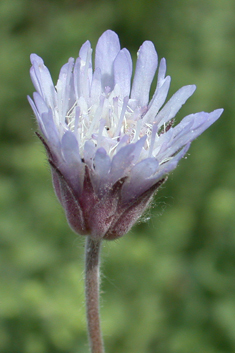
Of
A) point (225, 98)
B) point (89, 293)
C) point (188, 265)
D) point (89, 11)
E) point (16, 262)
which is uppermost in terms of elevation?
point (89, 11)

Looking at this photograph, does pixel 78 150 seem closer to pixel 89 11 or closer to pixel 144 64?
pixel 144 64

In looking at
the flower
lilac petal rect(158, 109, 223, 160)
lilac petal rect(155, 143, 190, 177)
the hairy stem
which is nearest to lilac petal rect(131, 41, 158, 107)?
the flower

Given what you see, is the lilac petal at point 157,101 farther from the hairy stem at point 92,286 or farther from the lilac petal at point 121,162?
the hairy stem at point 92,286

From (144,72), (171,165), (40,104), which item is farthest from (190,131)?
(40,104)

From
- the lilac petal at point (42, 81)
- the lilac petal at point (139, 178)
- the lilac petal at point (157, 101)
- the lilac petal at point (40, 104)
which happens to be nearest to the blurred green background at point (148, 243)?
the lilac petal at point (157, 101)

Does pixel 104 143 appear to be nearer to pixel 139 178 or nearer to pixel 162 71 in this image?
pixel 139 178

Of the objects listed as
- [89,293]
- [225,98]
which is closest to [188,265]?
[225,98]
